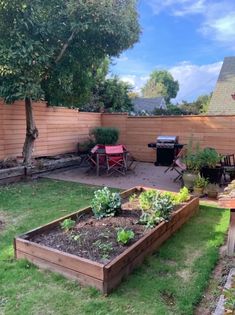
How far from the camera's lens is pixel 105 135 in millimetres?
9094

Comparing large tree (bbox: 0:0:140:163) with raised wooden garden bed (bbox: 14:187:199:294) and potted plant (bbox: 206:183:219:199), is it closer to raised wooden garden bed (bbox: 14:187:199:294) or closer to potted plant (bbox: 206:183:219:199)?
raised wooden garden bed (bbox: 14:187:199:294)

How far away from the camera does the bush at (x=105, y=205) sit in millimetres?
3525

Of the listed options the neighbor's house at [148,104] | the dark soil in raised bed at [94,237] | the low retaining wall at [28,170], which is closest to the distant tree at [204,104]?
the neighbor's house at [148,104]

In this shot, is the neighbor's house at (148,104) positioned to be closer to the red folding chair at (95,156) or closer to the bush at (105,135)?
the bush at (105,135)

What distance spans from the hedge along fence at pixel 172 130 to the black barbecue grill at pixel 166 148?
438mm

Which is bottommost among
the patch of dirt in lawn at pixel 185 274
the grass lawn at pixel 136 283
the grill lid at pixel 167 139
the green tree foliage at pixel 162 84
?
the patch of dirt in lawn at pixel 185 274

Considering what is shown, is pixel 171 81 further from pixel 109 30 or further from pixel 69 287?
pixel 69 287

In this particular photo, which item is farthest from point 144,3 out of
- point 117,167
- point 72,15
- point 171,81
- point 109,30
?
point 171,81

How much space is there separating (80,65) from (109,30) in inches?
59.6

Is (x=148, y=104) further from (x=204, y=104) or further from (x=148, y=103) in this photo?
(x=204, y=104)

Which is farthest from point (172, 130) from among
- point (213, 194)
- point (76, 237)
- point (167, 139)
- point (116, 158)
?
point (76, 237)

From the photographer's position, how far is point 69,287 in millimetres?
2373

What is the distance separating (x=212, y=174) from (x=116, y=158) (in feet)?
8.64

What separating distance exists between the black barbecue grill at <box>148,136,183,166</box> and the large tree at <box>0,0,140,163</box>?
10.1ft
